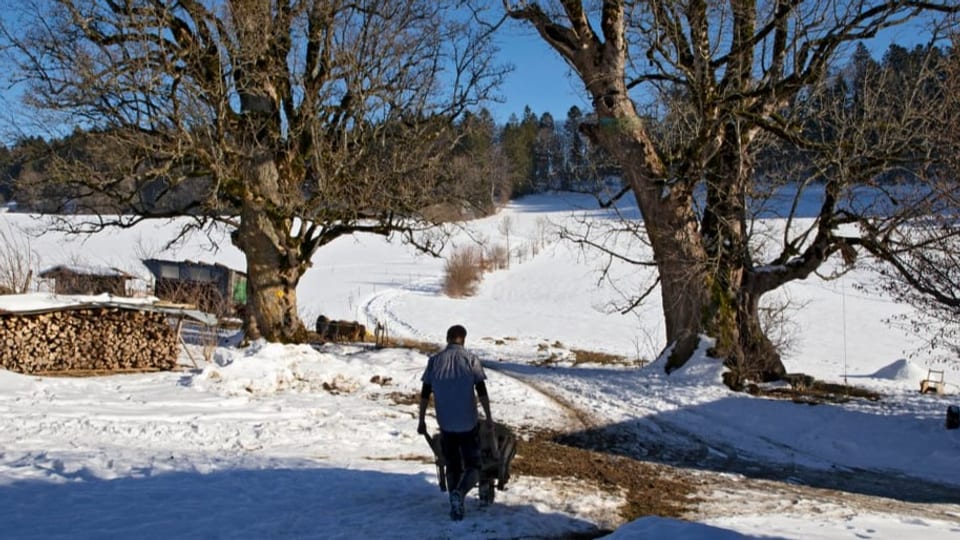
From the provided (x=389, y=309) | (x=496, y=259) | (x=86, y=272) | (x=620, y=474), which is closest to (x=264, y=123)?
(x=620, y=474)

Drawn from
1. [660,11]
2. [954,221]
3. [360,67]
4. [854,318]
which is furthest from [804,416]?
[854,318]

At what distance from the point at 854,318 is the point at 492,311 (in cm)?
2049

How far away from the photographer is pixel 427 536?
264 inches

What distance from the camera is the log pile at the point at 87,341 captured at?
45.3ft

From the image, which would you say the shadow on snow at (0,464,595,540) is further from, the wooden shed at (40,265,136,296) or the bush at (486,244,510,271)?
the bush at (486,244,510,271)

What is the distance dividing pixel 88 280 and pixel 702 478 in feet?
84.5

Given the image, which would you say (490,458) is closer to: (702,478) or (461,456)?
(461,456)

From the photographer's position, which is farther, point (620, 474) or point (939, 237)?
point (939, 237)

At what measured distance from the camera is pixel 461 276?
56250 millimetres

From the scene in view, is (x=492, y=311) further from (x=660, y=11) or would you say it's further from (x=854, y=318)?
(x=660, y=11)

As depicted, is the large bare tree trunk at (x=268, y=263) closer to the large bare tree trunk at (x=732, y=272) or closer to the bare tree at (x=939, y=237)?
the large bare tree trunk at (x=732, y=272)

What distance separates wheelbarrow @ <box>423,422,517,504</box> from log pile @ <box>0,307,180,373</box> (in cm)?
959

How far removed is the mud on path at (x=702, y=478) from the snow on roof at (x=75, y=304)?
7642 mm

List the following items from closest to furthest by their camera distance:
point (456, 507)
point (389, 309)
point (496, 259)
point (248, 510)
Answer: point (456, 507), point (248, 510), point (389, 309), point (496, 259)
